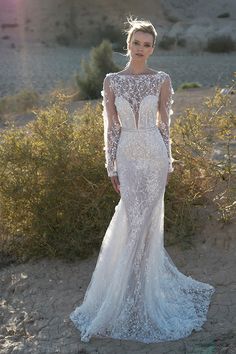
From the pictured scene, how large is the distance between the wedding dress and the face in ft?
0.49

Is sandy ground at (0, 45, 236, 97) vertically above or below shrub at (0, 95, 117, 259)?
below

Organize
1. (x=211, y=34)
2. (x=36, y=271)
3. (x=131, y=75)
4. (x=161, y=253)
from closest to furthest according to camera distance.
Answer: (x=131, y=75) < (x=161, y=253) < (x=36, y=271) < (x=211, y=34)

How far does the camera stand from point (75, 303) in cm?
514

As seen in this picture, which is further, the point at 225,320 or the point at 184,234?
the point at 184,234

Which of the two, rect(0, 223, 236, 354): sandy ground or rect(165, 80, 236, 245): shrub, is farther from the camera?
rect(165, 80, 236, 245): shrub

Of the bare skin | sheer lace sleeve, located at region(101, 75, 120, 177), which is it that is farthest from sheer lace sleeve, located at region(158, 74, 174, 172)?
sheer lace sleeve, located at region(101, 75, 120, 177)

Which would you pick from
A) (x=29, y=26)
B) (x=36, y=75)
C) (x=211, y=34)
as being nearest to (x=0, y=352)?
(x=36, y=75)

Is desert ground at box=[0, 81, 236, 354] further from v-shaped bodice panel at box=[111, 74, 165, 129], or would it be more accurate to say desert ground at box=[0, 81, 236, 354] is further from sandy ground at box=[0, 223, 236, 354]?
v-shaped bodice panel at box=[111, 74, 165, 129]

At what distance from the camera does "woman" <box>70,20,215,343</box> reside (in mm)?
4340

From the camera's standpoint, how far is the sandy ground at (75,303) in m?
4.32

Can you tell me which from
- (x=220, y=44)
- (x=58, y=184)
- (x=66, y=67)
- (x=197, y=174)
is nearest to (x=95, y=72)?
(x=66, y=67)

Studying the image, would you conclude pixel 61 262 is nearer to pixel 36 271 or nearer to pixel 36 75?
pixel 36 271

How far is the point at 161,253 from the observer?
4703 millimetres

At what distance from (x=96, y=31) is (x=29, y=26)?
5222 mm
